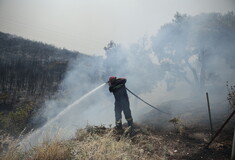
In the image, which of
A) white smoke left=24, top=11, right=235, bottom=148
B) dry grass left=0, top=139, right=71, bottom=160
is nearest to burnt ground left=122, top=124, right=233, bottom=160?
dry grass left=0, top=139, right=71, bottom=160

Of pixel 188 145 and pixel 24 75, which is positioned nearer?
pixel 188 145

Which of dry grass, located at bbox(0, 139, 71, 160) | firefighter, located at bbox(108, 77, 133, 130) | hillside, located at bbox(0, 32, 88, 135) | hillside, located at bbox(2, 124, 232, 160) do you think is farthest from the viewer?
hillside, located at bbox(0, 32, 88, 135)

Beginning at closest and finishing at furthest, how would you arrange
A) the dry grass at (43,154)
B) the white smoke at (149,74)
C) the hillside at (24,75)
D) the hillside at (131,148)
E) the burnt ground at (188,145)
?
the dry grass at (43,154), the hillside at (131,148), the burnt ground at (188,145), the white smoke at (149,74), the hillside at (24,75)

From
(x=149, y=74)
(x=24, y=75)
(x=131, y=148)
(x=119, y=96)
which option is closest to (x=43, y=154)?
(x=131, y=148)

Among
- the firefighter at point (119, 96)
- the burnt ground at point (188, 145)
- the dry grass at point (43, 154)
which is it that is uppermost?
the firefighter at point (119, 96)

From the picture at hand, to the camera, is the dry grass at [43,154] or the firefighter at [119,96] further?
the firefighter at [119,96]

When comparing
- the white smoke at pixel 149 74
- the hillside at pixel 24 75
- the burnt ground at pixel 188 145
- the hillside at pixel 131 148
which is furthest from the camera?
the hillside at pixel 24 75

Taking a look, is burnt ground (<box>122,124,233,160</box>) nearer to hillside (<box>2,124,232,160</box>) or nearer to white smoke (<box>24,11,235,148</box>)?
hillside (<box>2,124,232,160</box>)

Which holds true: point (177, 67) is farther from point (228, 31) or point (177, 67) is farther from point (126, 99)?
point (126, 99)

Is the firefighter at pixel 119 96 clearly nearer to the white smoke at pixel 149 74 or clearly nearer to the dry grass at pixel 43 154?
the dry grass at pixel 43 154

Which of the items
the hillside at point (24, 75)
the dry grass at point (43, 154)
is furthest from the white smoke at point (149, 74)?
the dry grass at point (43, 154)

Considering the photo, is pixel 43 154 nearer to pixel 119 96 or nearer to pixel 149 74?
pixel 119 96

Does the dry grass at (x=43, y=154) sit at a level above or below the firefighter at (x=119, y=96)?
below

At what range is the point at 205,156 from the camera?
4.04 meters
